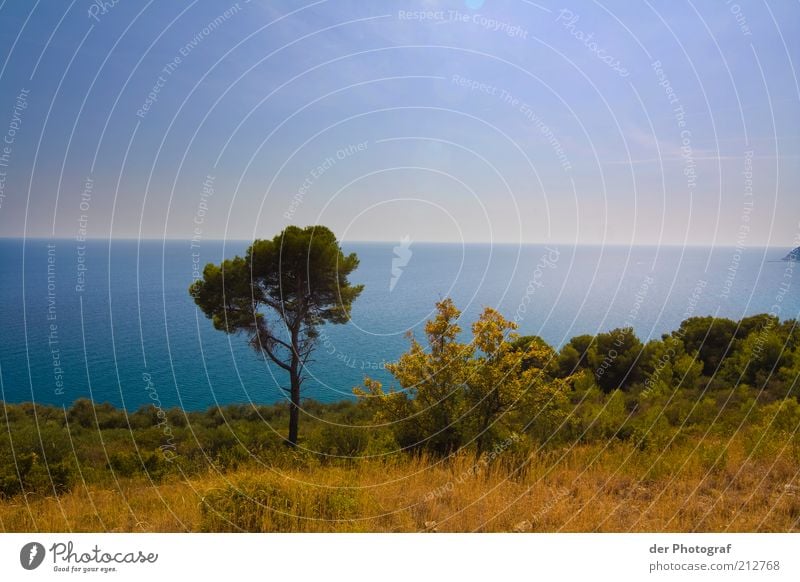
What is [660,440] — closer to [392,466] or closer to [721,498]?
[721,498]

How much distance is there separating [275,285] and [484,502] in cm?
1497

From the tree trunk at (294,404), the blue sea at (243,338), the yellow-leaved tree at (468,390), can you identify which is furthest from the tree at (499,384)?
the blue sea at (243,338)

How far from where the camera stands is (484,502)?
6836 mm

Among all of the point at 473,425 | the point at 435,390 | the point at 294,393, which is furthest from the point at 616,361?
the point at 435,390

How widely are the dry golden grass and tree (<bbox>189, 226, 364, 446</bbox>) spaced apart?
11466mm

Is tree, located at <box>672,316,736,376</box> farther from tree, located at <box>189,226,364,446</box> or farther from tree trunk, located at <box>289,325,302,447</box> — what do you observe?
tree trunk, located at <box>289,325,302,447</box>

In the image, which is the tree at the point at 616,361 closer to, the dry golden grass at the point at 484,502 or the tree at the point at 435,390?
the tree at the point at 435,390

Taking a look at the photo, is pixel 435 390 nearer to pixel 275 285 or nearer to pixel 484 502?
pixel 484 502

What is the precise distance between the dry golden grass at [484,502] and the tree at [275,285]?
37.6 feet

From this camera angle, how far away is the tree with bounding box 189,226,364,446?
64.0 feet

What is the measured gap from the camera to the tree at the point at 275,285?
19.5 m

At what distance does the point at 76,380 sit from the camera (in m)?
62.0

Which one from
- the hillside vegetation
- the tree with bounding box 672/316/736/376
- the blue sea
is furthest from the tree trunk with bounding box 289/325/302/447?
the tree with bounding box 672/316/736/376

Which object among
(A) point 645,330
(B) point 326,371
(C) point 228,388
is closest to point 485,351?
(B) point 326,371
